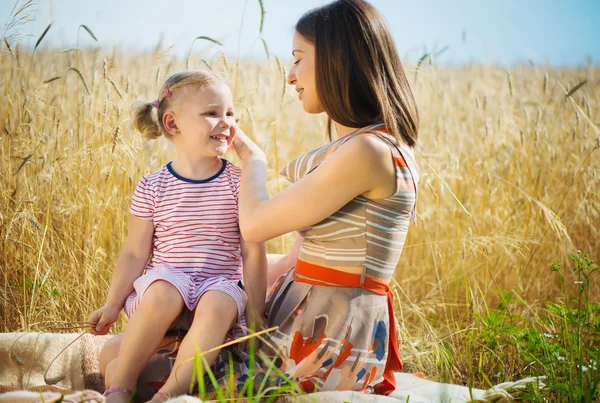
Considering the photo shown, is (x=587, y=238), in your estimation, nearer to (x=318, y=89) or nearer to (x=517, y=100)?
(x=517, y=100)

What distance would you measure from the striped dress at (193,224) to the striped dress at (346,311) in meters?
0.20

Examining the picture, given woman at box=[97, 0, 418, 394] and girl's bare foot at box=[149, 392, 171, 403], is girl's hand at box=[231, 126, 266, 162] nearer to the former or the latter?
woman at box=[97, 0, 418, 394]

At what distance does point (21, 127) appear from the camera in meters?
2.65

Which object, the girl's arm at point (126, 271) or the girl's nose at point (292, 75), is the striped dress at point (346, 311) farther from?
the girl's arm at point (126, 271)

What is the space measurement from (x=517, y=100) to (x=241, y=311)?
3.32m

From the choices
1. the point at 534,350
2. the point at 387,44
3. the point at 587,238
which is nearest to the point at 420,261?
the point at 587,238

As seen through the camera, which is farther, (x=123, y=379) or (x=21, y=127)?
(x=21, y=127)

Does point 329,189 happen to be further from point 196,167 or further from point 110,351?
point 110,351

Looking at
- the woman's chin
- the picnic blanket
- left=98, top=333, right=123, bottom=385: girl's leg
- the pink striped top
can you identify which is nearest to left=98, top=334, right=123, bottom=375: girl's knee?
left=98, top=333, right=123, bottom=385: girl's leg

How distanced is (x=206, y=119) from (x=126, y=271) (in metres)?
0.56

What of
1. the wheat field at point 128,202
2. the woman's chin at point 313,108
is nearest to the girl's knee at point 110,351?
the wheat field at point 128,202

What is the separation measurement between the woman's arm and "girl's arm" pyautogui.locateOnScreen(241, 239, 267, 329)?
13 centimetres

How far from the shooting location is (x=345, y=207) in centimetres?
165

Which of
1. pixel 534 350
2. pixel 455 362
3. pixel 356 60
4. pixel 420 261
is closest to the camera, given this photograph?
pixel 356 60
